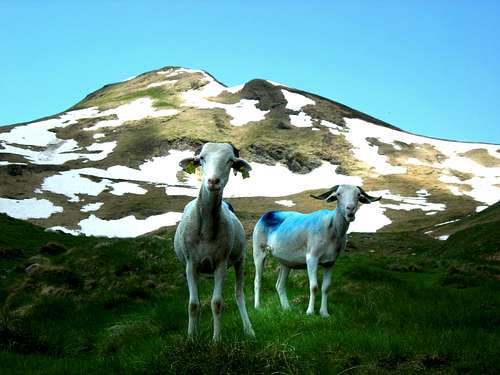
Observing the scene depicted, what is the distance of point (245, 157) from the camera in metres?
154

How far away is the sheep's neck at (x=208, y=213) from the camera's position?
1025 cm

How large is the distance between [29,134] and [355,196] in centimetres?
17026

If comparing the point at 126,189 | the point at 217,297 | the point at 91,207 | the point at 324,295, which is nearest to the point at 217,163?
the point at 217,297

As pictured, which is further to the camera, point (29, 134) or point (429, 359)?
point (29, 134)

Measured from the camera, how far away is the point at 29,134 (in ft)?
554

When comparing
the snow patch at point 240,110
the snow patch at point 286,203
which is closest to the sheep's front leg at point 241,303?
the snow patch at point 286,203

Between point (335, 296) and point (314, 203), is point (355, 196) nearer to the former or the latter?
point (335, 296)

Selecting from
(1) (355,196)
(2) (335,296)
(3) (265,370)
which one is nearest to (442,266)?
(2) (335,296)

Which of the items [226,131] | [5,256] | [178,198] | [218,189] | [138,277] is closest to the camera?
[218,189]

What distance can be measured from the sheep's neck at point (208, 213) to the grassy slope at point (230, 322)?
1956 mm

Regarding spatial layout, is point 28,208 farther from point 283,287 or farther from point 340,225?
point 340,225

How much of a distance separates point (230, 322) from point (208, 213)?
2.85 meters

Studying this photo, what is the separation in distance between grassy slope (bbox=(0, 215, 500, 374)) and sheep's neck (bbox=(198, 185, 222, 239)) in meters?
1.96

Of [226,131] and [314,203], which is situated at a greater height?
[226,131]
